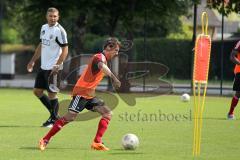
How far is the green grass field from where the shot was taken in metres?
9.99

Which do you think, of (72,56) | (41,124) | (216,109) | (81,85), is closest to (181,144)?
(81,85)

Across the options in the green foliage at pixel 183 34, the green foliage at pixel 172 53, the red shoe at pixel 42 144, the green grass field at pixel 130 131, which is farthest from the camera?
the green foliage at pixel 183 34

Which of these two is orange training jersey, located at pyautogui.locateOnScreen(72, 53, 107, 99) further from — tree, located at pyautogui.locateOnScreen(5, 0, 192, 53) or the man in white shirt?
tree, located at pyautogui.locateOnScreen(5, 0, 192, 53)

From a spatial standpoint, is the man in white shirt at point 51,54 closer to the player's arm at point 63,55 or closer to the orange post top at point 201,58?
the player's arm at point 63,55

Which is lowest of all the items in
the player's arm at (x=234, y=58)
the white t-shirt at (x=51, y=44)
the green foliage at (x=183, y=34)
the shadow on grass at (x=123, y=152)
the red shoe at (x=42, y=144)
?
the green foliage at (x=183, y=34)

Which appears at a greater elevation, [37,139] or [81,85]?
[81,85]

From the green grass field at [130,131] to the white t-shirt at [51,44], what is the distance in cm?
135

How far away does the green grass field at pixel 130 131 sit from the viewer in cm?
999

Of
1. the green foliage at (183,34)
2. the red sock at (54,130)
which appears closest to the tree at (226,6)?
the red sock at (54,130)

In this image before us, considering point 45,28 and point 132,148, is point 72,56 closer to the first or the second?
point 45,28

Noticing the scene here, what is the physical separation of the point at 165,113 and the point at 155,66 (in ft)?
42.1

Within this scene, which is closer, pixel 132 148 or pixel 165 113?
pixel 132 148

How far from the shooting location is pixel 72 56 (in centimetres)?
3017

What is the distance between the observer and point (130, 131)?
13414 mm
